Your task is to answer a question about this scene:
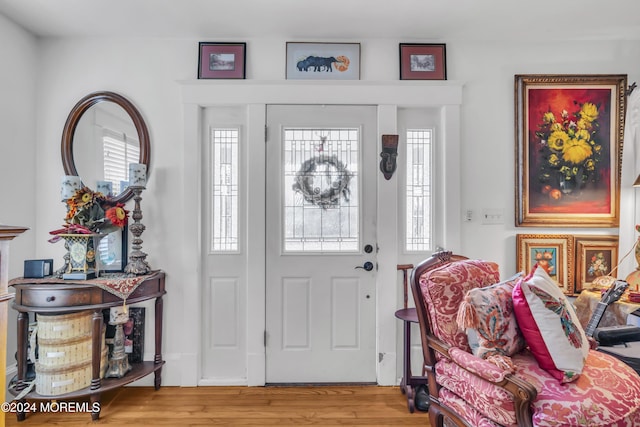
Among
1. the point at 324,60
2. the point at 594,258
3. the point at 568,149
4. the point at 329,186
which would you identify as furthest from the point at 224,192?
the point at 594,258

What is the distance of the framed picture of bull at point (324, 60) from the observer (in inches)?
105

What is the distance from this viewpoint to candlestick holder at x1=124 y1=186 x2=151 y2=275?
2418 mm

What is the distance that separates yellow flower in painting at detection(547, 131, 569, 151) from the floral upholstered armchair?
1457mm

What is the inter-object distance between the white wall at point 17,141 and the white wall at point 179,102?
0.03 metres

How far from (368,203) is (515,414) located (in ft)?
5.27

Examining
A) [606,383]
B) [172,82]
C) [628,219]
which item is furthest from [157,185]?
[628,219]

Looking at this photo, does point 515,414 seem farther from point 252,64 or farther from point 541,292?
point 252,64

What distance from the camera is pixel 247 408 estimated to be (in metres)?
2.33

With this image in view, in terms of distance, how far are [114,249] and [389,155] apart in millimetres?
2139

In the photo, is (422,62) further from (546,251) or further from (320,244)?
(546,251)

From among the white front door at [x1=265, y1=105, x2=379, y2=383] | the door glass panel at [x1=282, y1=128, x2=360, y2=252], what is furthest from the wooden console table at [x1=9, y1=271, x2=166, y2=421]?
the door glass panel at [x1=282, y1=128, x2=360, y2=252]

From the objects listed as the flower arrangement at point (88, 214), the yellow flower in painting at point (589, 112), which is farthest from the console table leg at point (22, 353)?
the yellow flower in painting at point (589, 112)

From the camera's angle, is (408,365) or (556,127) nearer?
(408,365)

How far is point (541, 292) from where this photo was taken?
5.04ft
